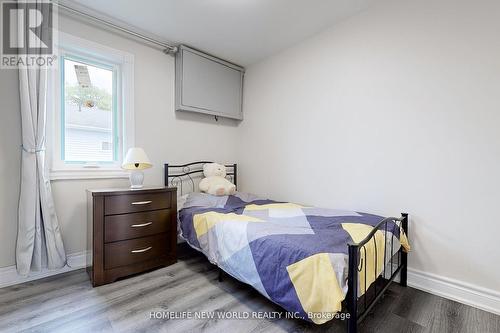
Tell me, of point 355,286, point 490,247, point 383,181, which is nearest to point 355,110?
point 383,181

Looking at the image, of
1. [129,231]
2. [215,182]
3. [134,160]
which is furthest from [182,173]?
[129,231]

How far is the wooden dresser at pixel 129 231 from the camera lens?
1.91 metres

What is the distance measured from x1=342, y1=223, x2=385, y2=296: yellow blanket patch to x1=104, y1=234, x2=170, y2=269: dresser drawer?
5.43 feet

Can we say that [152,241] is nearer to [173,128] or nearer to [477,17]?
[173,128]

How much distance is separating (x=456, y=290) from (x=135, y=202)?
8.65 feet

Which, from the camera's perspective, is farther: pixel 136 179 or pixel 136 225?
pixel 136 179

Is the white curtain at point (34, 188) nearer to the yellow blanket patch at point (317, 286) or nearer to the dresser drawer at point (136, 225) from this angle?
the dresser drawer at point (136, 225)

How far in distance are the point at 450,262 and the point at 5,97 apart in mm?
3699

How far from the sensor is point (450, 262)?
1798 mm

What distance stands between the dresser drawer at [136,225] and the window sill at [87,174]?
0.61 m

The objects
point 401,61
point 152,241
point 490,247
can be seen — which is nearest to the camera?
point 490,247

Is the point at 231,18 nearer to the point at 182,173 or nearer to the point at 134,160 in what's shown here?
the point at 134,160
